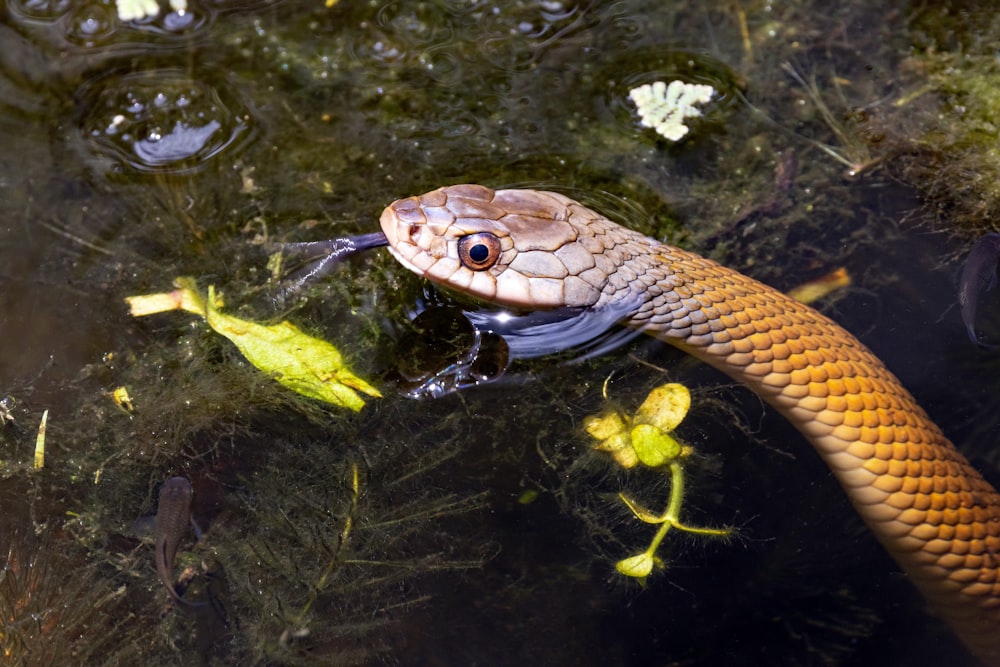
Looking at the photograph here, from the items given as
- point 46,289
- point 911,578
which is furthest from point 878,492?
point 46,289

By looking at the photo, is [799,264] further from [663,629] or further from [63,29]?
[63,29]

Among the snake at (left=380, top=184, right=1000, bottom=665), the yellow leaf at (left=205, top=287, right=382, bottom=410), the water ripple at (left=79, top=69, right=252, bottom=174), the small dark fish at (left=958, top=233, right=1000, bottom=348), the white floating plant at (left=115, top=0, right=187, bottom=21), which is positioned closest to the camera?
the snake at (left=380, top=184, right=1000, bottom=665)

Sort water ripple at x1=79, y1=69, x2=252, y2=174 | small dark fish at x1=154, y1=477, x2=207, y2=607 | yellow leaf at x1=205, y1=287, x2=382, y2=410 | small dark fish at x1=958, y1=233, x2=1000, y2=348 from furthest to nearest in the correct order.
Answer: water ripple at x1=79, y1=69, x2=252, y2=174 → small dark fish at x1=958, y1=233, x2=1000, y2=348 → yellow leaf at x1=205, y1=287, x2=382, y2=410 → small dark fish at x1=154, y1=477, x2=207, y2=607

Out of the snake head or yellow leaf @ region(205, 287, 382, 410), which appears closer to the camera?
the snake head

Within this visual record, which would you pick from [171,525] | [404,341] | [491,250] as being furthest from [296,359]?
[491,250]

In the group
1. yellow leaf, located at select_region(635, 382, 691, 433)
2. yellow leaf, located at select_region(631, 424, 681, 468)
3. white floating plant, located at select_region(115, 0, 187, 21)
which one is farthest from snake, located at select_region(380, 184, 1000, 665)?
white floating plant, located at select_region(115, 0, 187, 21)

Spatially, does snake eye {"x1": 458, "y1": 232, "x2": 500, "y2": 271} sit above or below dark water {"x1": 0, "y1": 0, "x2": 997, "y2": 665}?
above

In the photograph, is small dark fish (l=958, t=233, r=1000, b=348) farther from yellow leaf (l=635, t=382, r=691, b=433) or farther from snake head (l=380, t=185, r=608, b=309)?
snake head (l=380, t=185, r=608, b=309)
